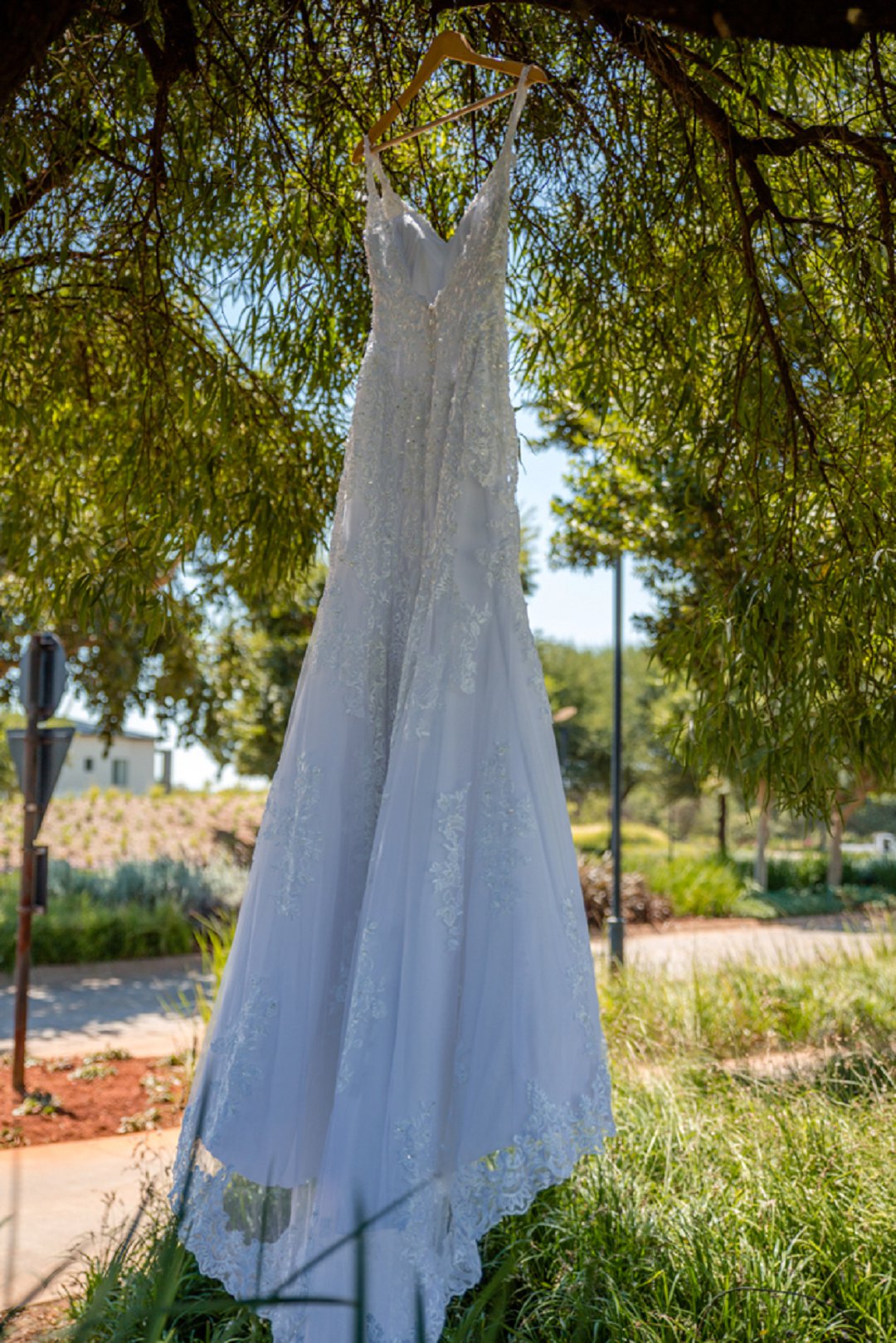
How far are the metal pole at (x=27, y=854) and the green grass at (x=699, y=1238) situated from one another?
266 cm

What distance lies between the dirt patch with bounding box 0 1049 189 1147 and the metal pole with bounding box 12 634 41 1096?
0.20 meters

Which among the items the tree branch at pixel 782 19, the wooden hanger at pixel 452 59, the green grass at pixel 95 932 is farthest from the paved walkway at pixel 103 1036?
the wooden hanger at pixel 452 59

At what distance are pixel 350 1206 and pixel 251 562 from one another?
2.29 meters

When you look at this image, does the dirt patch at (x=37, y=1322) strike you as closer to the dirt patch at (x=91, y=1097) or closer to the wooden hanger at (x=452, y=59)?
the dirt patch at (x=91, y=1097)

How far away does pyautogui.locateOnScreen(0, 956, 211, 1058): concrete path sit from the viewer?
6.85 m

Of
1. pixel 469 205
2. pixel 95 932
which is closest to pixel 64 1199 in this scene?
pixel 469 205

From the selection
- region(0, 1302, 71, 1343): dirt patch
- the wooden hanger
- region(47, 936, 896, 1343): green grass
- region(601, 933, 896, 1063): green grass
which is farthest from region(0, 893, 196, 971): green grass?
the wooden hanger

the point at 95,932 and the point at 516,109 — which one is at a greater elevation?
the point at 516,109

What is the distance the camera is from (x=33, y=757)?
18.6 feet

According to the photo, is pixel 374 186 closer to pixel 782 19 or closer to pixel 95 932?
pixel 782 19

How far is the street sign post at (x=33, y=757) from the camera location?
5594mm

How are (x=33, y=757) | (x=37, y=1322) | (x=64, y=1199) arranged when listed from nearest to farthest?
(x=37, y=1322) < (x=64, y=1199) < (x=33, y=757)

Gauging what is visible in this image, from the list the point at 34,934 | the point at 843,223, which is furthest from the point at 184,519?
the point at 34,934

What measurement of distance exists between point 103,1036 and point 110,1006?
3.80 feet
